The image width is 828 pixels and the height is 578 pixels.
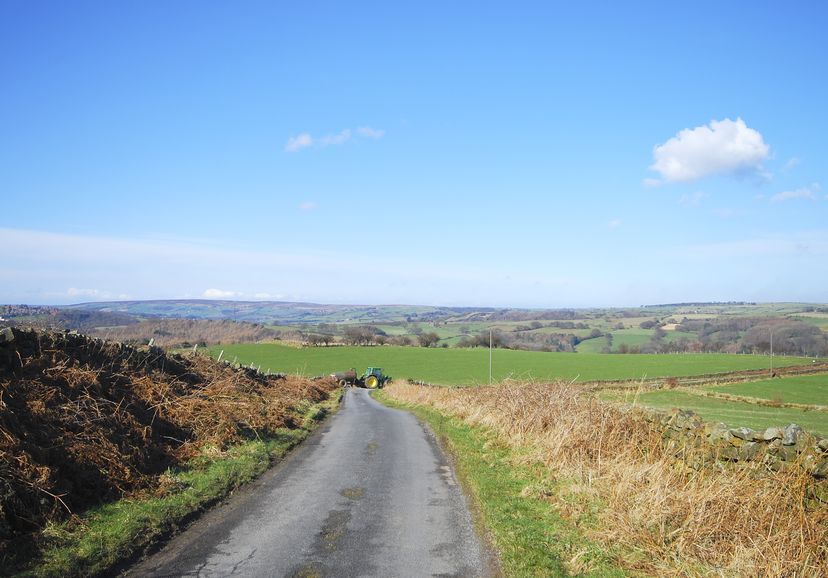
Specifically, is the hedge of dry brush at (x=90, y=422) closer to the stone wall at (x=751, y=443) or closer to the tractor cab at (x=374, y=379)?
the stone wall at (x=751, y=443)

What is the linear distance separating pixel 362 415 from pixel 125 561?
65.5 ft

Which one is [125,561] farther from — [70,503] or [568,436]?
[568,436]

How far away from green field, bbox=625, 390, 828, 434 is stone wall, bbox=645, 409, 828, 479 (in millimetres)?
11924

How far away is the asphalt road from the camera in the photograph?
22.4 ft

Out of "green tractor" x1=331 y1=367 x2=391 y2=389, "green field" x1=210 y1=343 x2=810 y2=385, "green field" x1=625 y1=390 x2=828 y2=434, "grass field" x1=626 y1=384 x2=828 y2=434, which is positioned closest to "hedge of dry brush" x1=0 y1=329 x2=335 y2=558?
"grass field" x1=626 y1=384 x2=828 y2=434

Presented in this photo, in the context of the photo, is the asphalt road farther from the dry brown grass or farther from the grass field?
the grass field

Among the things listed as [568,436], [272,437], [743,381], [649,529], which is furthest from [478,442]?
[743,381]

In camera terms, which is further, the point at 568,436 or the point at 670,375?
the point at 670,375

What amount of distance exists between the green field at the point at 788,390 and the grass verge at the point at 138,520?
39.0 m

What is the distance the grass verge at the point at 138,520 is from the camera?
6566 millimetres

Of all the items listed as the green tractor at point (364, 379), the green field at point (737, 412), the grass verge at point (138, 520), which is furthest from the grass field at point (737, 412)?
the green tractor at point (364, 379)

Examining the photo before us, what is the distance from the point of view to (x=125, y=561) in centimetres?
684

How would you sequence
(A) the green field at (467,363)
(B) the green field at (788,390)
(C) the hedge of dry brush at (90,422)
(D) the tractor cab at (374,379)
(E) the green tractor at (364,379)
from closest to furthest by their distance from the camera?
(C) the hedge of dry brush at (90,422) → (B) the green field at (788,390) → (E) the green tractor at (364,379) → (D) the tractor cab at (374,379) → (A) the green field at (467,363)

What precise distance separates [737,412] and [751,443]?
25251mm
